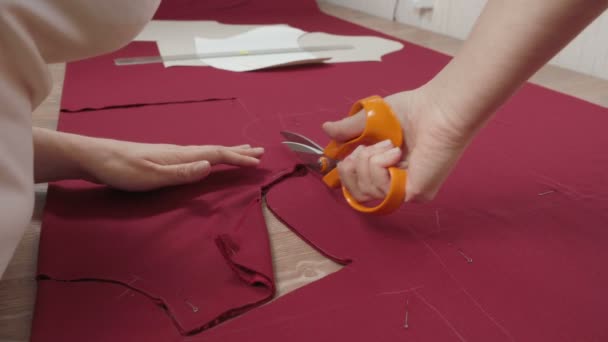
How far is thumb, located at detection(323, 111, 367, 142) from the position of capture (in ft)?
2.31

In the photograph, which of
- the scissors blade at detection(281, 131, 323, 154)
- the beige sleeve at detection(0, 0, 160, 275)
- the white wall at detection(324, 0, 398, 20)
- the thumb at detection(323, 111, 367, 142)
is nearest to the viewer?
the beige sleeve at detection(0, 0, 160, 275)

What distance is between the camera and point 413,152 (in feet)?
1.93

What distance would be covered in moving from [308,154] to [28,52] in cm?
46

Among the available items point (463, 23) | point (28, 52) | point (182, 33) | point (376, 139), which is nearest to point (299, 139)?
point (376, 139)

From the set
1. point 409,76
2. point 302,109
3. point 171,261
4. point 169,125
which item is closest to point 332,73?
point 409,76

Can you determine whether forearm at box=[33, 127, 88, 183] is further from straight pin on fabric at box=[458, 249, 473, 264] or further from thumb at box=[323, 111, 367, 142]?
straight pin on fabric at box=[458, 249, 473, 264]

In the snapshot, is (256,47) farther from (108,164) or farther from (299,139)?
(108,164)

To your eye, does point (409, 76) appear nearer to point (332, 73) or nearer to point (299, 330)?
point (332, 73)

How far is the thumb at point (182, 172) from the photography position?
68 centimetres

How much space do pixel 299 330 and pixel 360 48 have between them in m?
1.28

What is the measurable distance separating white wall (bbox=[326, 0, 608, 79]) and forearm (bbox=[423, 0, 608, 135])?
4.01 ft

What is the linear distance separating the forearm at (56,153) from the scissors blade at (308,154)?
0.31 meters

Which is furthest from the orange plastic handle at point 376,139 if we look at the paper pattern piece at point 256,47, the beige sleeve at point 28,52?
the paper pattern piece at point 256,47

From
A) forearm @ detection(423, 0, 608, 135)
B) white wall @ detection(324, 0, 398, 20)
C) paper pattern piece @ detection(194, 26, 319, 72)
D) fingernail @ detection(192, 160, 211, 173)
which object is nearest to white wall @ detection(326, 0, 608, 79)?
white wall @ detection(324, 0, 398, 20)
